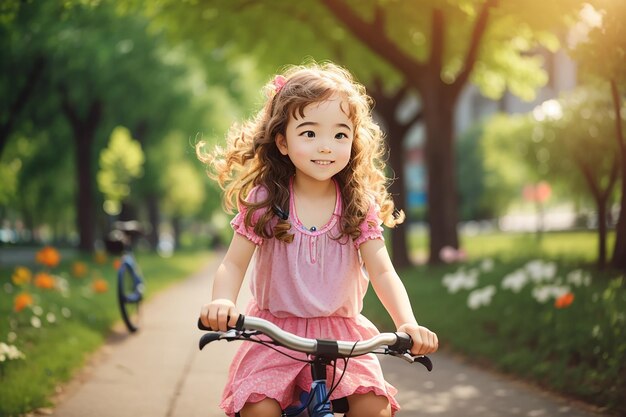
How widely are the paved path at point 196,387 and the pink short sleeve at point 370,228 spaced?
2.61 m

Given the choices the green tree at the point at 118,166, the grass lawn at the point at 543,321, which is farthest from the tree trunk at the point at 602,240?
the green tree at the point at 118,166

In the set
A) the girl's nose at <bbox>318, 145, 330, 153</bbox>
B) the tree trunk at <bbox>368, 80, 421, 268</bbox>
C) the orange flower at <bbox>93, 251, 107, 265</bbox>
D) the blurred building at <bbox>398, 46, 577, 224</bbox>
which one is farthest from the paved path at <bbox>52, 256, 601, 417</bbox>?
the blurred building at <bbox>398, 46, 577, 224</bbox>

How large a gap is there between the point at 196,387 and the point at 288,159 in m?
3.40

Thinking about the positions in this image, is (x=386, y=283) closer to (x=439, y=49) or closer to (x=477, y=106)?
(x=439, y=49)

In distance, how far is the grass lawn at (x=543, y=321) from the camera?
5.57 metres

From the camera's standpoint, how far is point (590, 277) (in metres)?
7.38

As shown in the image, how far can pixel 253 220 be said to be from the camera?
2.86 metres

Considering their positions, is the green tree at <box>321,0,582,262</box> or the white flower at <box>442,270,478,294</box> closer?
the white flower at <box>442,270,478,294</box>

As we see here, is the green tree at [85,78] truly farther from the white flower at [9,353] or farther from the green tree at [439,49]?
the white flower at [9,353]

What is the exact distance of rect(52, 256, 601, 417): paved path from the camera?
521 cm

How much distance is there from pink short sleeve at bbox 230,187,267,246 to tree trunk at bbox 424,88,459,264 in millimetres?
9210

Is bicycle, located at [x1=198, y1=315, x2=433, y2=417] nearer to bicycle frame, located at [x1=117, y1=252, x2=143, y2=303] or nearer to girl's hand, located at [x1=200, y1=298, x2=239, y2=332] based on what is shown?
girl's hand, located at [x1=200, y1=298, x2=239, y2=332]

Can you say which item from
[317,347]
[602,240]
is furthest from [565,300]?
[317,347]

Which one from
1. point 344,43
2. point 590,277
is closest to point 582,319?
point 590,277
